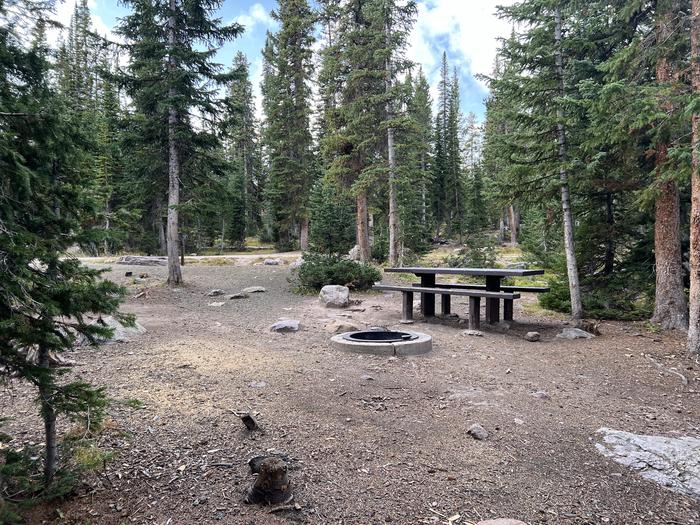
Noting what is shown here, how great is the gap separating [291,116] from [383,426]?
2365cm

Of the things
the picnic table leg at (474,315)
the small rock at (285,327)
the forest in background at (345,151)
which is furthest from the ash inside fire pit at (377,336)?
the forest in background at (345,151)

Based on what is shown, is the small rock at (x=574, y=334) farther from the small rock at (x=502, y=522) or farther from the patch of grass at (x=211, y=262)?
the patch of grass at (x=211, y=262)

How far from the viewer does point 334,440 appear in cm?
352

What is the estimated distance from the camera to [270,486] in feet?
8.75

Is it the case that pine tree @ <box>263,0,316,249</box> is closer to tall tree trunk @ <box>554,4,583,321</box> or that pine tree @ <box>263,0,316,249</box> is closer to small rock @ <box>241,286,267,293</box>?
small rock @ <box>241,286,267,293</box>

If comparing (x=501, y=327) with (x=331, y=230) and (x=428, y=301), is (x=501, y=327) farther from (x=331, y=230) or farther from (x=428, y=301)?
(x=331, y=230)

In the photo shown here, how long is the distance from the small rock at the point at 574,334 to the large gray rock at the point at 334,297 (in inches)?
197

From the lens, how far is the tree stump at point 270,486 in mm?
2650

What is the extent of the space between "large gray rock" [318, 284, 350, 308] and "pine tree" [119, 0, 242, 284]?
5.36 meters

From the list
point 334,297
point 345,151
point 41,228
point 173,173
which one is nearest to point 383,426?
point 41,228

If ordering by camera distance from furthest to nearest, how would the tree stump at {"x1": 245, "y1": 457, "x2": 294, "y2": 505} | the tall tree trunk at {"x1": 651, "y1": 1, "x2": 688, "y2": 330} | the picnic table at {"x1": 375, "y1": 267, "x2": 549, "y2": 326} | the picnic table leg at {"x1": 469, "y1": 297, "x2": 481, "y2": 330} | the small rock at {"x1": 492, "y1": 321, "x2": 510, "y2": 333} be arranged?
the small rock at {"x1": 492, "y1": 321, "x2": 510, "y2": 333} < the picnic table leg at {"x1": 469, "y1": 297, "x2": 481, "y2": 330} < the picnic table at {"x1": 375, "y1": 267, "x2": 549, "y2": 326} < the tall tree trunk at {"x1": 651, "y1": 1, "x2": 688, "y2": 330} < the tree stump at {"x1": 245, "y1": 457, "x2": 294, "y2": 505}

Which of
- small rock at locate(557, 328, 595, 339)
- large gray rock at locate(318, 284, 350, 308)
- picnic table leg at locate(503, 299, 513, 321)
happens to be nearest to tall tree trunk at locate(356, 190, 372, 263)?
large gray rock at locate(318, 284, 350, 308)

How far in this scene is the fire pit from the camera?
623 cm

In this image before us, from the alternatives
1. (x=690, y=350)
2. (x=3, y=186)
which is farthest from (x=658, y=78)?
(x=3, y=186)
